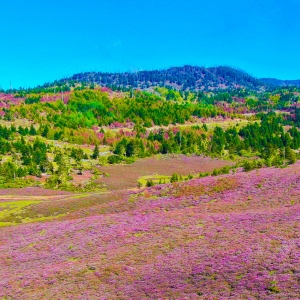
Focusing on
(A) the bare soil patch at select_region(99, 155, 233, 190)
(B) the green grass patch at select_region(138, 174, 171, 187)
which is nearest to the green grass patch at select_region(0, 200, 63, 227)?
(A) the bare soil patch at select_region(99, 155, 233, 190)

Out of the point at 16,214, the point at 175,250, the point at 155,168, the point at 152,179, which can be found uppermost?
the point at 155,168

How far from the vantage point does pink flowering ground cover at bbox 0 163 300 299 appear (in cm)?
2520

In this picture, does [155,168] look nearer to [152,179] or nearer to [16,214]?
[152,179]

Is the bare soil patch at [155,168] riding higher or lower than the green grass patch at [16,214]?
higher

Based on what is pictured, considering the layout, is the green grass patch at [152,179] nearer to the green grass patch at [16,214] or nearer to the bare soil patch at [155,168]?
the bare soil patch at [155,168]

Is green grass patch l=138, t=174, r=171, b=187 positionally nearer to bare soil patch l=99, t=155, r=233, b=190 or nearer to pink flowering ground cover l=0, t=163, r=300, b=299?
bare soil patch l=99, t=155, r=233, b=190

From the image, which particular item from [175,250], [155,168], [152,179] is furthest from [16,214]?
[155,168]

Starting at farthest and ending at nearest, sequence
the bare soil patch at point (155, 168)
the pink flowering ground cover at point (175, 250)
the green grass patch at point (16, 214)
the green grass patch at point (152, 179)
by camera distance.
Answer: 1. the bare soil patch at point (155, 168)
2. the green grass patch at point (152, 179)
3. the green grass patch at point (16, 214)
4. the pink flowering ground cover at point (175, 250)

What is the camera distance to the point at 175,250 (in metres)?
32.4

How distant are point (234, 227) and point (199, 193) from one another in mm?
19413

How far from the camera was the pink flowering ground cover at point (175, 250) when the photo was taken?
25.2 meters

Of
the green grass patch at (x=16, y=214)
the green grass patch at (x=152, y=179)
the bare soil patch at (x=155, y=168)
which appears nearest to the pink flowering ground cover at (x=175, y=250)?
the green grass patch at (x=16, y=214)

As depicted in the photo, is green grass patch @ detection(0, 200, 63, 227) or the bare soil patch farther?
the bare soil patch

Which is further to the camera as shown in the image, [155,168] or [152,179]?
[155,168]
